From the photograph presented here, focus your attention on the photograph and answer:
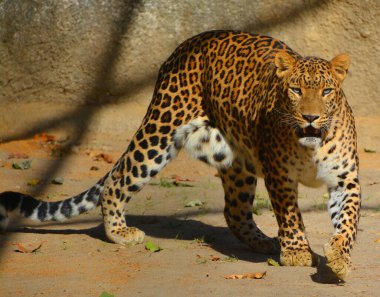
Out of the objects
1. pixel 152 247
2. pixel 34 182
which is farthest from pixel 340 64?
pixel 34 182

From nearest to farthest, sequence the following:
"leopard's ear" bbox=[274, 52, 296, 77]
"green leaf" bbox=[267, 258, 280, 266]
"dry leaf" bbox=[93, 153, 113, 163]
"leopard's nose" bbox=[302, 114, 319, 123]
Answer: "leopard's nose" bbox=[302, 114, 319, 123]
"leopard's ear" bbox=[274, 52, 296, 77]
"green leaf" bbox=[267, 258, 280, 266]
"dry leaf" bbox=[93, 153, 113, 163]

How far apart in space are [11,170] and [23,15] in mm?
2557

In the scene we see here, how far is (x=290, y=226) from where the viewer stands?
23.2ft

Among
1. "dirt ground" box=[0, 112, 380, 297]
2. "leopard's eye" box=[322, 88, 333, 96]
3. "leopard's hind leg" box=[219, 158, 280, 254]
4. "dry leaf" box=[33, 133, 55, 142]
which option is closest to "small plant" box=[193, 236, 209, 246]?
"dirt ground" box=[0, 112, 380, 297]

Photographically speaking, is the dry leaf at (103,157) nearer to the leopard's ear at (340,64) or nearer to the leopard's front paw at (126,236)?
the leopard's front paw at (126,236)

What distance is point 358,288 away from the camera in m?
6.39

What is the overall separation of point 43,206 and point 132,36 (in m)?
4.79

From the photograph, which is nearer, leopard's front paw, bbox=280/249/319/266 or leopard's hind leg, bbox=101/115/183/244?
leopard's front paw, bbox=280/249/319/266

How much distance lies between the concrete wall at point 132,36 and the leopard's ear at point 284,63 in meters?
5.59

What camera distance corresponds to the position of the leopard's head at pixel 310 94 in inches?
256

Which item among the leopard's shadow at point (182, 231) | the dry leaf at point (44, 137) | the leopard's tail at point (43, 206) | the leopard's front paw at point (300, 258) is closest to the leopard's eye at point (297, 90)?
the leopard's front paw at point (300, 258)

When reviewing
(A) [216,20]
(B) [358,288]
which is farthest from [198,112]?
(A) [216,20]

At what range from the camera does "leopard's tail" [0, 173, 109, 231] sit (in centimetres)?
815

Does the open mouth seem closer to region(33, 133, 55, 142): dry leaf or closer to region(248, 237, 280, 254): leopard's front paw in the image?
region(248, 237, 280, 254): leopard's front paw
